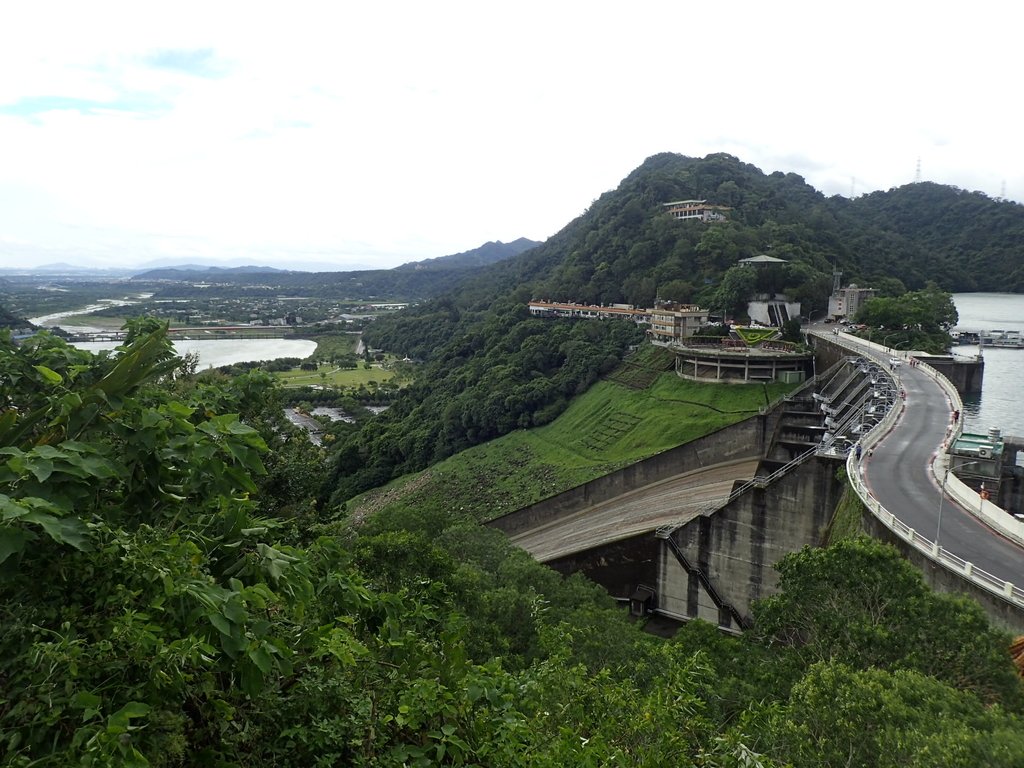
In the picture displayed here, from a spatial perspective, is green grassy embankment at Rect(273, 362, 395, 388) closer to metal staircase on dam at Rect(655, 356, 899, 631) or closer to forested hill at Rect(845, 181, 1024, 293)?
metal staircase on dam at Rect(655, 356, 899, 631)

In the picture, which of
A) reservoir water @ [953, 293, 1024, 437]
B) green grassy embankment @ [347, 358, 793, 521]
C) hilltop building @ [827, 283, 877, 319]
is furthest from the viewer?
hilltop building @ [827, 283, 877, 319]

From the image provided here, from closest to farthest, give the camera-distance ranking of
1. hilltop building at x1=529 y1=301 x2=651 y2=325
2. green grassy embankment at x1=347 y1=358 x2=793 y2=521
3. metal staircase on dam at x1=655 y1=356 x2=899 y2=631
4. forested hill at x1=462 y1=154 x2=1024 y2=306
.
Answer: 1. metal staircase on dam at x1=655 y1=356 x2=899 y2=631
2. green grassy embankment at x1=347 y1=358 x2=793 y2=521
3. hilltop building at x1=529 y1=301 x2=651 y2=325
4. forested hill at x1=462 y1=154 x2=1024 y2=306

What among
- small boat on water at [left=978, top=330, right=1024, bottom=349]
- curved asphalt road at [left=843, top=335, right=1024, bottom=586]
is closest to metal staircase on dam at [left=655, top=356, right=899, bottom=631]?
curved asphalt road at [left=843, top=335, right=1024, bottom=586]

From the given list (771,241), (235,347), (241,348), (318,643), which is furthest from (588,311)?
(235,347)

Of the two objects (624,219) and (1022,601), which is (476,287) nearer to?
(624,219)

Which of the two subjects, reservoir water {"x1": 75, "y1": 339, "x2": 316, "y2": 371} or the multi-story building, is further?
reservoir water {"x1": 75, "y1": 339, "x2": 316, "y2": 371}
